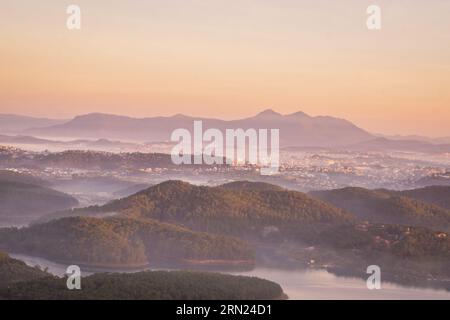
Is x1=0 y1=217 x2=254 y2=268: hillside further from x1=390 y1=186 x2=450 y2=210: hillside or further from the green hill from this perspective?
x1=390 y1=186 x2=450 y2=210: hillside

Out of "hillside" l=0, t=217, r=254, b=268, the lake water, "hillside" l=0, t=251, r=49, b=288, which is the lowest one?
the lake water

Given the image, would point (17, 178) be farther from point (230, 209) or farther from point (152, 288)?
point (152, 288)

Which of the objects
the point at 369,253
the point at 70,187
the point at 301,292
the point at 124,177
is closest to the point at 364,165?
the point at 124,177

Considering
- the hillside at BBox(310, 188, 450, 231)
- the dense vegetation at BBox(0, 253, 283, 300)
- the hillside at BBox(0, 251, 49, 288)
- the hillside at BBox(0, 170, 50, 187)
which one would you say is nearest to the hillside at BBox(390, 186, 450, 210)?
the hillside at BBox(310, 188, 450, 231)

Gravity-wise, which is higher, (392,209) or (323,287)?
(392,209)

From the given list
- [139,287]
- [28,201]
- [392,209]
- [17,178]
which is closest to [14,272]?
[139,287]

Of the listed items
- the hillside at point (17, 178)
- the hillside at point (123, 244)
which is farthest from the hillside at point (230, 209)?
the hillside at point (17, 178)

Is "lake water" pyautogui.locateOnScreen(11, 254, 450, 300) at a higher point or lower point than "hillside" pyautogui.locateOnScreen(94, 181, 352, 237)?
lower
